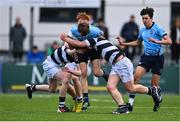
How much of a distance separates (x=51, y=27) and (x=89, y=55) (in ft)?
57.1

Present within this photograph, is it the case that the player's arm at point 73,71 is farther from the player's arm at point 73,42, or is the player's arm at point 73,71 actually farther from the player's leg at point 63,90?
the player's arm at point 73,42

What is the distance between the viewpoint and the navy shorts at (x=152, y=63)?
67.8 feet

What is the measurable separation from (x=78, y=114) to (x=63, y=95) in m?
0.78

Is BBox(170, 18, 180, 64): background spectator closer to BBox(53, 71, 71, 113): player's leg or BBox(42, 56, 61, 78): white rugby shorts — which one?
BBox(42, 56, 61, 78): white rugby shorts

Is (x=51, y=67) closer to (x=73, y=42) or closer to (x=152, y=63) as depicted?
(x=73, y=42)

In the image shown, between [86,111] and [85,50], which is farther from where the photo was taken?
[86,111]

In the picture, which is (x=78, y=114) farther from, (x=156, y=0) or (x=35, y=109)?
(x=156, y=0)

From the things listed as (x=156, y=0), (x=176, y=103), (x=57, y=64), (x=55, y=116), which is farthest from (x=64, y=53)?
(x=156, y=0)

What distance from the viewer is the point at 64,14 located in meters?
36.9

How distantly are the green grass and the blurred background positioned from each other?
Answer: 5.34 metres

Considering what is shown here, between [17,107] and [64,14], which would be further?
[64,14]

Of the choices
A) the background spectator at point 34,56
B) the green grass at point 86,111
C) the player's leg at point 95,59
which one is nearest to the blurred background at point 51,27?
the background spectator at point 34,56

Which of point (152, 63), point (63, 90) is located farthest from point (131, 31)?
point (63, 90)

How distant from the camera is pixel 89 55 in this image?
19406 millimetres
